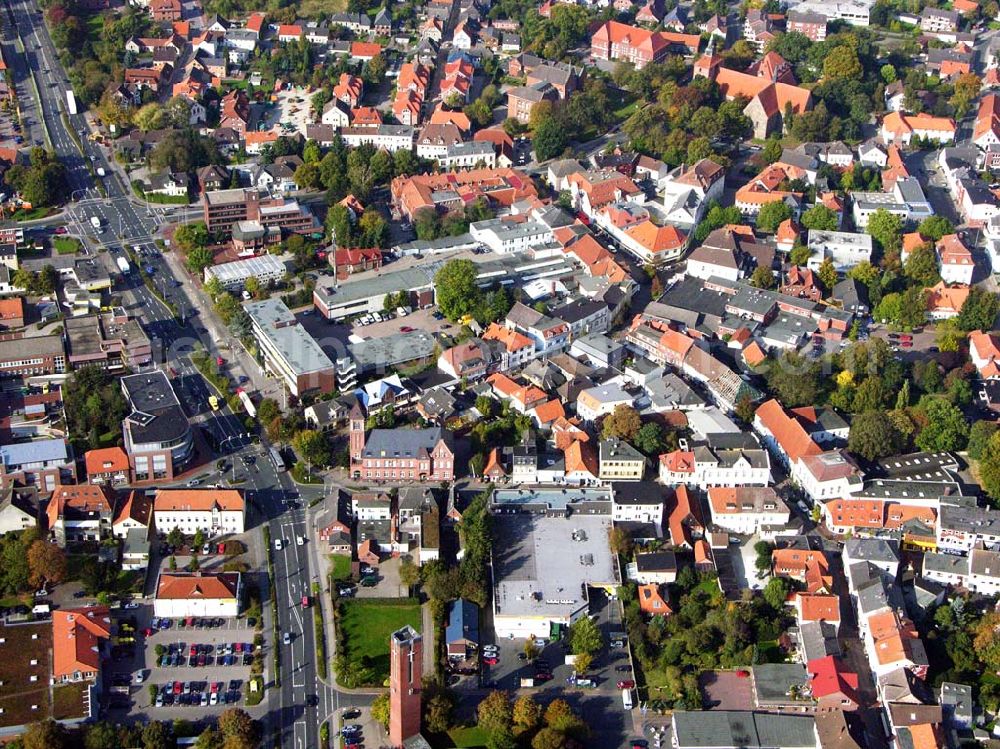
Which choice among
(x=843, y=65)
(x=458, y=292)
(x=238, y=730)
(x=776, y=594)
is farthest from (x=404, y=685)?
(x=843, y=65)

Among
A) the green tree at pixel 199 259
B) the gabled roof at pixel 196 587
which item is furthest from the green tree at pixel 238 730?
the green tree at pixel 199 259

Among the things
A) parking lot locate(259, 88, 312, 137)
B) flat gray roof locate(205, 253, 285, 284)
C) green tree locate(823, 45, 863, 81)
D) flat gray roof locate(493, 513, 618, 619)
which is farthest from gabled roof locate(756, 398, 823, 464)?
green tree locate(823, 45, 863, 81)

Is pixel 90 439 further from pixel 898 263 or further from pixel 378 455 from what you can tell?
pixel 898 263

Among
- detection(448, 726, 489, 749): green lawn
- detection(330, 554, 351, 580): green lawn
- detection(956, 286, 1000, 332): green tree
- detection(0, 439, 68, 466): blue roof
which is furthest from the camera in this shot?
detection(956, 286, 1000, 332): green tree

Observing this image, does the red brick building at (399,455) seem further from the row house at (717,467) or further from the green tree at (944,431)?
the green tree at (944,431)

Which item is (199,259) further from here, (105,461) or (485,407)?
(485,407)

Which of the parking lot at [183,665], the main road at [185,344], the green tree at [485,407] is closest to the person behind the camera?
the parking lot at [183,665]

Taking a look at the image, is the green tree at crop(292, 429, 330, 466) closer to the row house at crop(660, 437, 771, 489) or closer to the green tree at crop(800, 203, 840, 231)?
the row house at crop(660, 437, 771, 489)
